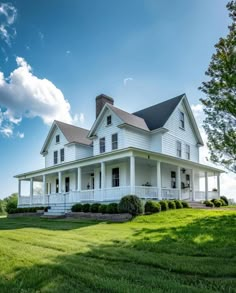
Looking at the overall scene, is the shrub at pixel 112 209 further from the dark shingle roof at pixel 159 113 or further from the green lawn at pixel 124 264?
the dark shingle roof at pixel 159 113

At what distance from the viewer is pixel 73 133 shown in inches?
1002

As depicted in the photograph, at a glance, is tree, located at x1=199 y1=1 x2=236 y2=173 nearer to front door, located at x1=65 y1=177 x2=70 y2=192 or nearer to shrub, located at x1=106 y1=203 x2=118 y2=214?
shrub, located at x1=106 y1=203 x2=118 y2=214

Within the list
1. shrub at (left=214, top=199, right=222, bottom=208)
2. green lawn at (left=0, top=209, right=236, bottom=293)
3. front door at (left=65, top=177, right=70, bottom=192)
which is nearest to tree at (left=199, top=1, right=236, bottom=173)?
green lawn at (left=0, top=209, right=236, bottom=293)

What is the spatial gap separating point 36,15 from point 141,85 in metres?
7.20

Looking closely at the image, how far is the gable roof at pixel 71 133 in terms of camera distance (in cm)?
2428

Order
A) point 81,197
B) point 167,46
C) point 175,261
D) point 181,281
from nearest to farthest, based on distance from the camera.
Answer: point 181,281, point 175,261, point 167,46, point 81,197

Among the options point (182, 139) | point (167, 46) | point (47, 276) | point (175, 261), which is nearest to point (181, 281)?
point (175, 261)

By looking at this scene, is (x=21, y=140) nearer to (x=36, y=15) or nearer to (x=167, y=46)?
(x=36, y=15)

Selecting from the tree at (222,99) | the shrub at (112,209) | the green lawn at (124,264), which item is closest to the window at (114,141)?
the shrub at (112,209)

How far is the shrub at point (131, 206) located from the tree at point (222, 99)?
5.30m

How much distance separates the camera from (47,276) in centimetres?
441

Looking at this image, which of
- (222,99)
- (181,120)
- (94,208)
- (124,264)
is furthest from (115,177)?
(124,264)

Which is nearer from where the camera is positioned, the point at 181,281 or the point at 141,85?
the point at 181,281

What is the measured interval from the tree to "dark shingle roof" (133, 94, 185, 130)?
34.1 ft
